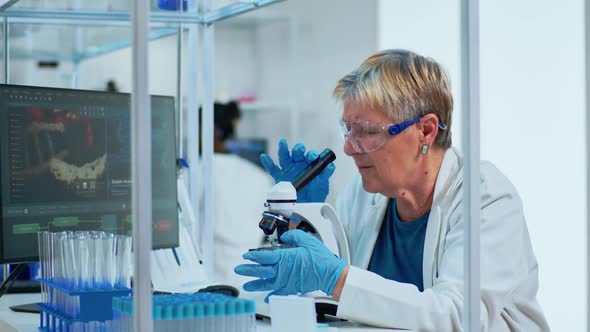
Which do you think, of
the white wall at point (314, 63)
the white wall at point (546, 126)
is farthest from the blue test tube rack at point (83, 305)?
the white wall at point (314, 63)

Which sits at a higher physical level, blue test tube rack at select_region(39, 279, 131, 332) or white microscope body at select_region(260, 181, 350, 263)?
white microscope body at select_region(260, 181, 350, 263)

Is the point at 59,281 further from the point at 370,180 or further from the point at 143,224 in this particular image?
the point at 370,180

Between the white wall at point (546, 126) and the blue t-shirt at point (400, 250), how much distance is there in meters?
1.17

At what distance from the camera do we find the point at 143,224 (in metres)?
1.11

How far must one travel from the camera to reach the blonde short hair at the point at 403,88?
190cm

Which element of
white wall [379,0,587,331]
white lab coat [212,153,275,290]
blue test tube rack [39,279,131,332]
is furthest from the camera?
white lab coat [212,153,275,290]

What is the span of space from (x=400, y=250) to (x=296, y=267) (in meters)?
0.55

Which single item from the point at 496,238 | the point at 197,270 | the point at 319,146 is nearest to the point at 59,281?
the point at 197,270

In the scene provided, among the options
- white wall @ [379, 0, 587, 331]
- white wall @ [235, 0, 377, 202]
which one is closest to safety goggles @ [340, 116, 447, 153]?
white wall @ [379, 0, 587, 331]

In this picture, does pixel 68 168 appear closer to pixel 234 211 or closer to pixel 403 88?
pixel 403 88

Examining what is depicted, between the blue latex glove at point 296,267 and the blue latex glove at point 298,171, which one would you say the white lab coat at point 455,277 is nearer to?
the blue latex glove at point 296,267

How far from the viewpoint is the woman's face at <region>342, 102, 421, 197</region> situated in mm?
1913

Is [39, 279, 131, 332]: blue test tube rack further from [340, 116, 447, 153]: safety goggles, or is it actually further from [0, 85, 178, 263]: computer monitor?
[340, 116, 447, 153]: safety goggles

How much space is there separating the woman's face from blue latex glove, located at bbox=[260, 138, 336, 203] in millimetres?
141
